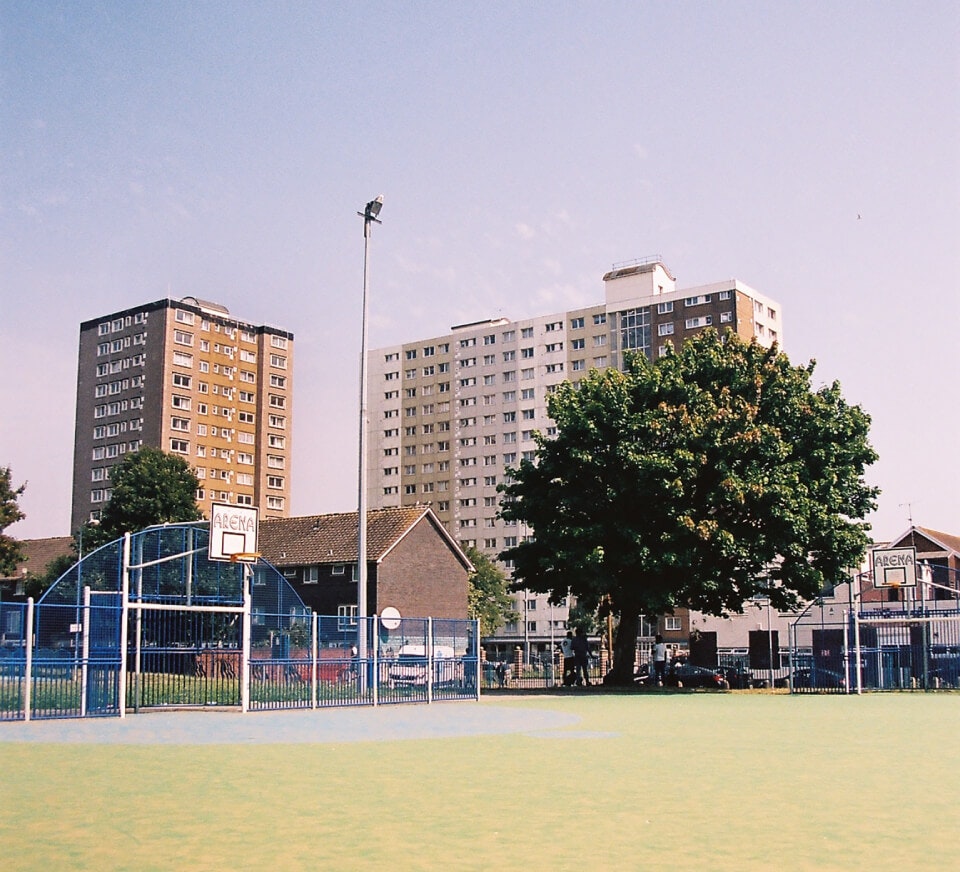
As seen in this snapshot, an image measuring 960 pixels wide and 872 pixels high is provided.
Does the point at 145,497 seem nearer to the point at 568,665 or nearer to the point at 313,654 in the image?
the point at 568,665

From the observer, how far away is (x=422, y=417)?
13425cm

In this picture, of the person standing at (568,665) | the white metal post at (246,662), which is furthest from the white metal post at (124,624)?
the person standing at (568,665)

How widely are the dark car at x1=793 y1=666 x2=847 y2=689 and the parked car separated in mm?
12725

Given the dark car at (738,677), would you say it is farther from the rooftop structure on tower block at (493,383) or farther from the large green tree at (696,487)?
the rooftop structure on tower block at (493,383)

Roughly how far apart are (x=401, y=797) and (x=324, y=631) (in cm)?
1683

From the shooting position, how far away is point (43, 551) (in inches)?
3716

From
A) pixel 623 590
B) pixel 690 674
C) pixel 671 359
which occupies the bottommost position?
pixel 690 674

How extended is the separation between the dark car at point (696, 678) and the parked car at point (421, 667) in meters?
11.7

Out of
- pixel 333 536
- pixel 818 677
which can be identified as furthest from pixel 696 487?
pixel 333 536

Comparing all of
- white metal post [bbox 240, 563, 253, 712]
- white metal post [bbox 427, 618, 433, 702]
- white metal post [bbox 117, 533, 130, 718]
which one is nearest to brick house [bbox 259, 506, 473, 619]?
white metal post [bbox 427, 618, 433, 702]

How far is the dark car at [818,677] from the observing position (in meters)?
37.5

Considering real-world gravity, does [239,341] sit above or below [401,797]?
above

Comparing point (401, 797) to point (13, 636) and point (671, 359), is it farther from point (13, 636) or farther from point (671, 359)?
point (671, 359)

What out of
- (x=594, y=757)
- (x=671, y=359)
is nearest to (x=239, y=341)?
(x=671, y=359)
